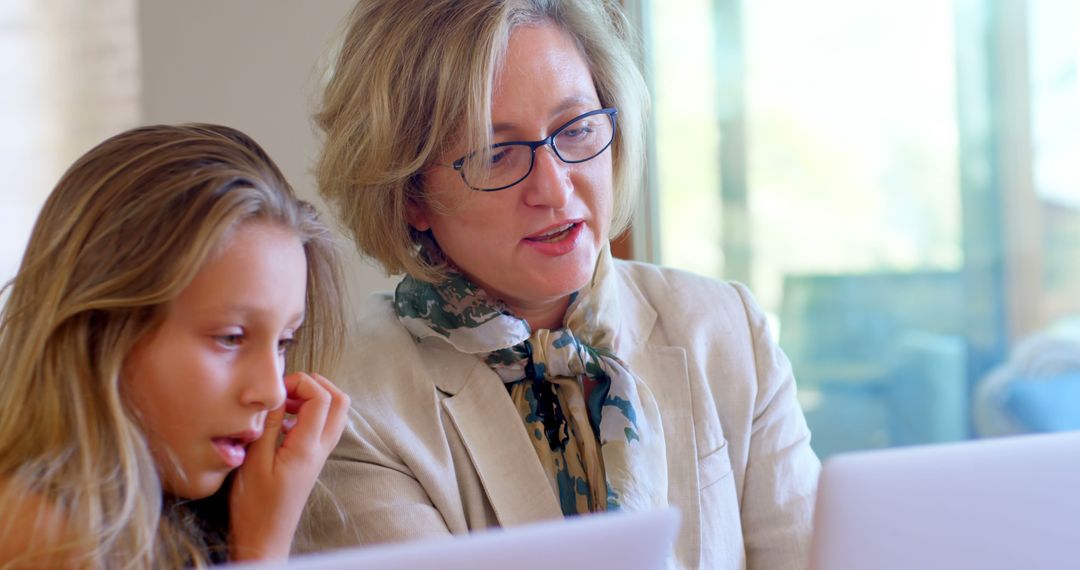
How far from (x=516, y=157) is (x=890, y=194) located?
6.24ft

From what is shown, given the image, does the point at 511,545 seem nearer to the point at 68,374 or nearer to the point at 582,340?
the point at 68,374

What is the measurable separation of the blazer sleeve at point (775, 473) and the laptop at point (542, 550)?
0.82 meters

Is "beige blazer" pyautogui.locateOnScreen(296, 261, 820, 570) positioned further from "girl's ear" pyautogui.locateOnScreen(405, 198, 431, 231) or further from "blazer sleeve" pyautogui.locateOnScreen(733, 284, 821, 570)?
"girl's ear" pyautogui.locateOnScreen(405, 198, 431, 231)

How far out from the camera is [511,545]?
0.74 meters

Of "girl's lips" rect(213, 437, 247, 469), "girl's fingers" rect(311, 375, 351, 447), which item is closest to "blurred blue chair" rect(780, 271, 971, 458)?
"girl's fingers" rect(311, 375, 351, 447)

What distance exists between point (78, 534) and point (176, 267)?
272 mm

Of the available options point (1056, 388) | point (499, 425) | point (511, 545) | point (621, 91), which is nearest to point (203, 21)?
point (621, 91)

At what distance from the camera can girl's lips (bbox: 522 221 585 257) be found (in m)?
1.50

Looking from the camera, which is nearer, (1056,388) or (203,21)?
(203,21)

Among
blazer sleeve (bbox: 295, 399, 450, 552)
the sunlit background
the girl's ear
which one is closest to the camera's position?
blazer sleeve (bbox: 295, 399, 450, 552)

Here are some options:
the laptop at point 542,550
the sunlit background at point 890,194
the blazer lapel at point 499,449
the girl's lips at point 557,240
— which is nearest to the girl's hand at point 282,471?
the blazer lapel at point 499,449

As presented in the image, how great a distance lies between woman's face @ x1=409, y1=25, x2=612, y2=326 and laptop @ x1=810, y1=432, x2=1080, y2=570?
68 centimetres

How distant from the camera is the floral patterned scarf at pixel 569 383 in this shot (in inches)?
59.6

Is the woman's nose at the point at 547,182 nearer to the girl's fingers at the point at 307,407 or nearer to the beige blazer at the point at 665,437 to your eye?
the beige blazer at the point at 665,437
